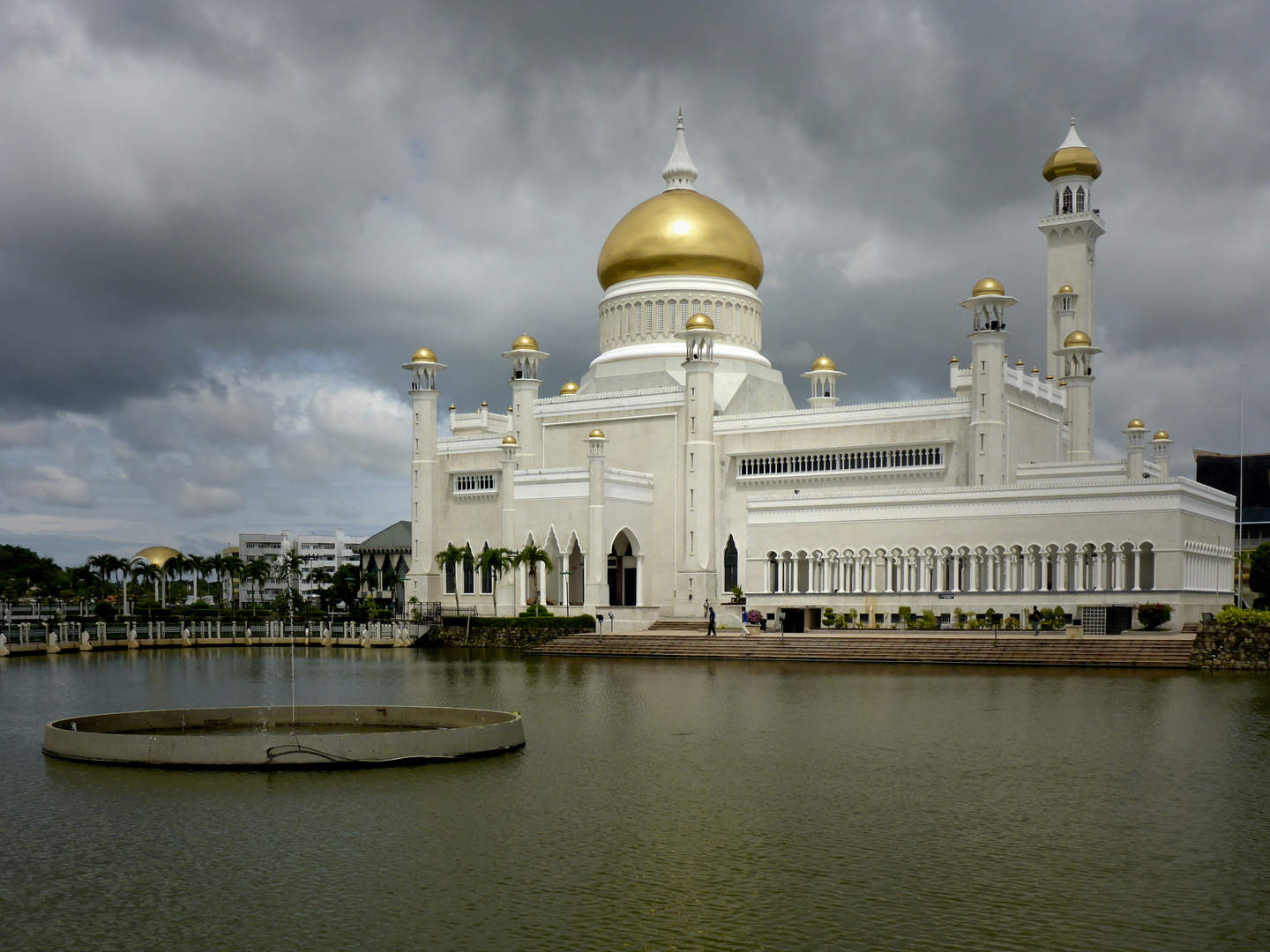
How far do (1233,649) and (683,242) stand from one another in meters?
33.7

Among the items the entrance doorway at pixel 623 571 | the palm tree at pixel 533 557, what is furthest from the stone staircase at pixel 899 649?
the entrance doorway at pixel 623 571

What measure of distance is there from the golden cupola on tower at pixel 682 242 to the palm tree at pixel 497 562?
15474 mm

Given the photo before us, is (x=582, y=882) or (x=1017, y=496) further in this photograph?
(x=1017, y=496)

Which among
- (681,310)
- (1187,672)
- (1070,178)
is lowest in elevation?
(1187,672)

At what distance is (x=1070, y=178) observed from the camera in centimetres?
5656

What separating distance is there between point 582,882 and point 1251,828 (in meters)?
7.06

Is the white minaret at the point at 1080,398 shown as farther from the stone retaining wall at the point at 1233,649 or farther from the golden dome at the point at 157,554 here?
the golden dome at the point at 157,554

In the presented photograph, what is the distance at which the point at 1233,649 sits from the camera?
1374 inches

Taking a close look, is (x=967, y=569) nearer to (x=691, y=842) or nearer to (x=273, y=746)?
(x=273, y=746)

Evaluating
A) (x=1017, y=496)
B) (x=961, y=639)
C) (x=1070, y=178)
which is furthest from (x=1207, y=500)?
(x=1070, y=178)

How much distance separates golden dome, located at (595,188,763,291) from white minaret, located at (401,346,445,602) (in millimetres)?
10544

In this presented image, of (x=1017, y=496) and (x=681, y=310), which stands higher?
(x=681, y=310)

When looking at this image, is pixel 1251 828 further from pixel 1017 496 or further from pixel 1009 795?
pixel 1017 496

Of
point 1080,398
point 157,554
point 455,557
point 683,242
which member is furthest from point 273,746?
Answer: point 157,554
